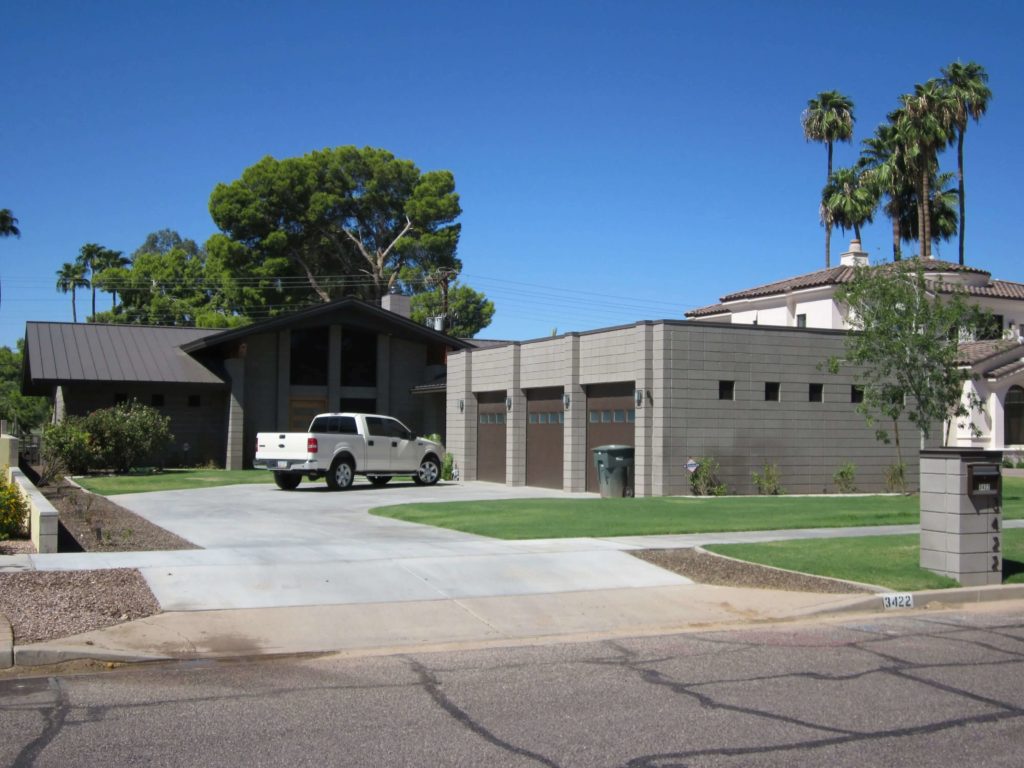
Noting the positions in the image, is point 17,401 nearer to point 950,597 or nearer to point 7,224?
point 7,224

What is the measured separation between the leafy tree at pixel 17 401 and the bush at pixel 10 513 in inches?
1991

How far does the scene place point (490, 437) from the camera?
3238cm

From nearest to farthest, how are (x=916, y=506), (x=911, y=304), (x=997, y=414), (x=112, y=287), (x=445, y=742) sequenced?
(x=445, y=742) → (x=916, y=506) → (x=911, y=304) → (x=997, y=414) → (x=112, y=287)

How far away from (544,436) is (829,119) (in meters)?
36.1

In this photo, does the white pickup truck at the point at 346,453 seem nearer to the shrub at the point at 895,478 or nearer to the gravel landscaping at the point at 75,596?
the gravel landscaping at the point at 75,596

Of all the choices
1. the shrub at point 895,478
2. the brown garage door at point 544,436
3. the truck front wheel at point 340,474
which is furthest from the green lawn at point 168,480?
the shrub at point 895,478

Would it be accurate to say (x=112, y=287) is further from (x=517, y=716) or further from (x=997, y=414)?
(x=517, y=716)

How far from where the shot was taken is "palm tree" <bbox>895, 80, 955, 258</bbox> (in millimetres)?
51250

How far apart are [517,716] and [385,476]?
71.8ft

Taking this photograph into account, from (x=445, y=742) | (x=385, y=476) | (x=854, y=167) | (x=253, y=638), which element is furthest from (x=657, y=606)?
(x=854, y=167)

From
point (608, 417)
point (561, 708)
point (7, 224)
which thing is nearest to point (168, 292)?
point (7, 224)

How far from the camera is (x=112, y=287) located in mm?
71000

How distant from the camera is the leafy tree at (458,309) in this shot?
200ft

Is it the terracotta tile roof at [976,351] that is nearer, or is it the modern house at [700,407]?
the modern house at [700,407]
